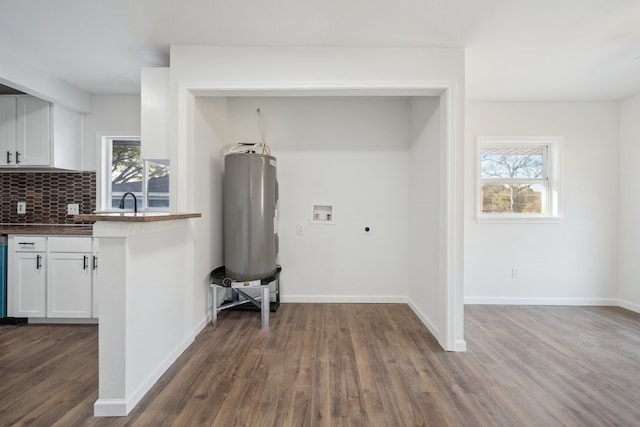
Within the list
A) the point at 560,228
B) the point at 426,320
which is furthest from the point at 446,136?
the point at 560,228

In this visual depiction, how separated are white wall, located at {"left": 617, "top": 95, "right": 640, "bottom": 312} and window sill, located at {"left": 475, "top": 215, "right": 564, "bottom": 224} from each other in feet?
2.29

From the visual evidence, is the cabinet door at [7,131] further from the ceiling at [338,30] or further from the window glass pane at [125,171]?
the window glass pane at [125,171]

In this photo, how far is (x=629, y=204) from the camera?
135 inches

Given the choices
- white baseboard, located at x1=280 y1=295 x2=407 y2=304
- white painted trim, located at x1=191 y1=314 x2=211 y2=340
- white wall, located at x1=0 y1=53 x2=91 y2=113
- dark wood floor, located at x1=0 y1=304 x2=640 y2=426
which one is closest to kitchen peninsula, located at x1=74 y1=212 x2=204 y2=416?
dark wood floor, located at x1=0 y1=304 x2=640 y2=426

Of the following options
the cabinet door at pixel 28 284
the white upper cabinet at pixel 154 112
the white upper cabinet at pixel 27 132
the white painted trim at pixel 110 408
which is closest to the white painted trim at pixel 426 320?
the white painted trim at pixel 110 408

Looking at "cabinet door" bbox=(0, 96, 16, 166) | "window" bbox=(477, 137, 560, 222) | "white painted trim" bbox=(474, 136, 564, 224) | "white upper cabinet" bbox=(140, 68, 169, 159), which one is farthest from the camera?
"window" bbox=(477, 137, 560, 222)

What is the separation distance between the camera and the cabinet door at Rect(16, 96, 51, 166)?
311 centimetres

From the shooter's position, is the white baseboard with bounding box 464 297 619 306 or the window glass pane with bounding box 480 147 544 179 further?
the window glass pane with bounding box 480 147 544 179

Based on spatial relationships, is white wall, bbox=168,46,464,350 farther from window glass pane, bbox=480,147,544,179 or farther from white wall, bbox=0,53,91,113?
window glass pane, bbox=480,147,544,179

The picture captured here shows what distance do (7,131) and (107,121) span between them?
2.98 feet

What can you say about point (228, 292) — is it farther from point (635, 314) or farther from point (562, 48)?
point (635, 314)

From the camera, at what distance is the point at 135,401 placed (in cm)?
170

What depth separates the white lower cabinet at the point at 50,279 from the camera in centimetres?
284

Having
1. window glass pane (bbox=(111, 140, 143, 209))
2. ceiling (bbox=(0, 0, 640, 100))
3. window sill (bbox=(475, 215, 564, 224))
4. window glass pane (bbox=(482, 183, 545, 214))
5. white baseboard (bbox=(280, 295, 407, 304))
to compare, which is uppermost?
ceiling (bbox=(0, 0, 640, 100))
